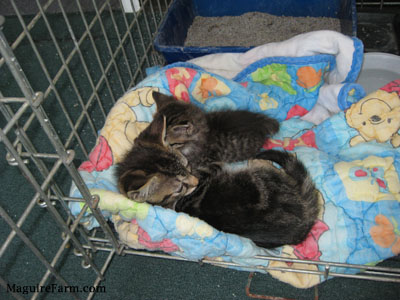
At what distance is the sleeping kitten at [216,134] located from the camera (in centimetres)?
156

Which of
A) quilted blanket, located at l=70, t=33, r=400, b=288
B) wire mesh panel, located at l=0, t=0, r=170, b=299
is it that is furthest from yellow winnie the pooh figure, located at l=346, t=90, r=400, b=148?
wire mesh panel, located at l=0, t=0, r=170, b=299

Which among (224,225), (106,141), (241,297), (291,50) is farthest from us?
(291,50)

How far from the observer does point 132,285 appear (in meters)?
1.49

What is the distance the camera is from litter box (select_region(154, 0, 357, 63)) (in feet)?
6.68

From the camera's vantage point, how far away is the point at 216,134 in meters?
1.62

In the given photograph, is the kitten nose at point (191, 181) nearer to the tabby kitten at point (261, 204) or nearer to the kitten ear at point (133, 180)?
the tabby kitten at point (261, 204)

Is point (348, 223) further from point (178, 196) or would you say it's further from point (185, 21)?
point (185, 21)

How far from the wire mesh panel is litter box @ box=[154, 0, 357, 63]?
0.11 m

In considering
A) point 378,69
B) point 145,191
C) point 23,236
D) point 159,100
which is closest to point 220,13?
point 378,69

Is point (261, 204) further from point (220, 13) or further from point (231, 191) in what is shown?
point (220, 13)

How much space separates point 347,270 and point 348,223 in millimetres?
176

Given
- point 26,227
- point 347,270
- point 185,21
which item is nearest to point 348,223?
point 347,270

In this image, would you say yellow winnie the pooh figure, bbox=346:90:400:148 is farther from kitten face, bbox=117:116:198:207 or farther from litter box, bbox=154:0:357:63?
kitten face, bbox=117:116:198:207

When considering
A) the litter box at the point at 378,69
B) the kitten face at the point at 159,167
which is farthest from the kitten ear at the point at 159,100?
the litter box at the point at 378,69
